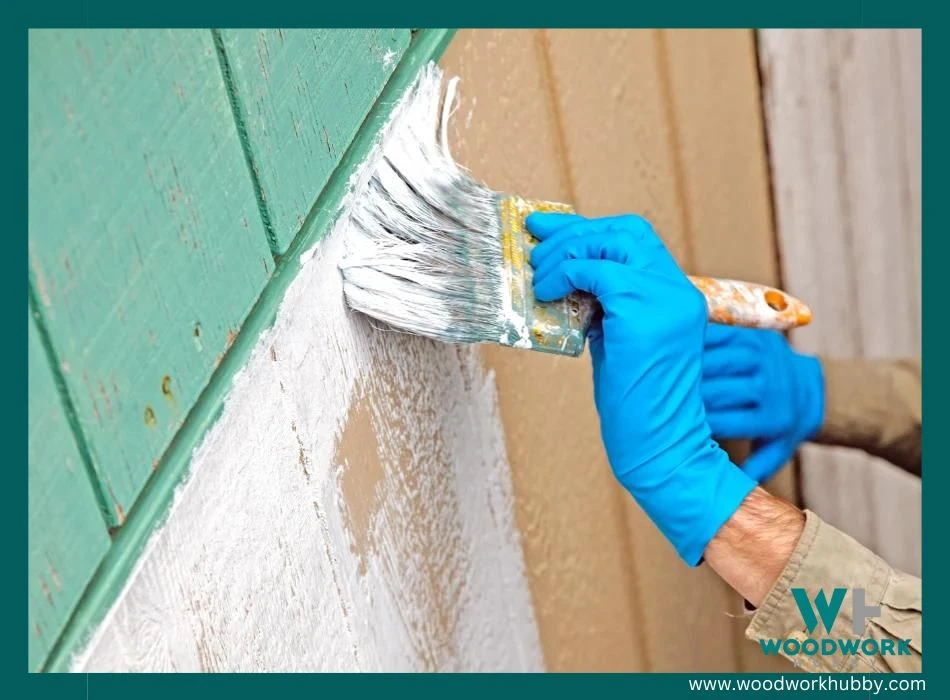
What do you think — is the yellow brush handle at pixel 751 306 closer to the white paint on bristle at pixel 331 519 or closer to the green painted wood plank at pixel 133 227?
the white paint on bristle at pixel 331 519

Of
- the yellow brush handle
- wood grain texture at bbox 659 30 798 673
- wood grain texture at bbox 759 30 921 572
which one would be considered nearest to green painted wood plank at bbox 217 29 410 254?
the yellow brush handle

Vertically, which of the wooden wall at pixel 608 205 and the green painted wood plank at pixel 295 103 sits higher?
the green painted wood plank at pixel 295 103

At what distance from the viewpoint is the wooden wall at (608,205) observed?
118cm

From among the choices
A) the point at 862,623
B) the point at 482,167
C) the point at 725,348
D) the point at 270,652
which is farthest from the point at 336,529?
the point at 725,348

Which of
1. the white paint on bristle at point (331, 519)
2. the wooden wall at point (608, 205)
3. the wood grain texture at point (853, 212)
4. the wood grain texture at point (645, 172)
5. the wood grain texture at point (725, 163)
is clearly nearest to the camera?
the white paint on bristle at point (331, 519)

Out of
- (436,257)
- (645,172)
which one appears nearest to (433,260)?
(436,257)

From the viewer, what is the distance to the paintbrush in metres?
0.88

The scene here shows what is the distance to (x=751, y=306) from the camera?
102 centimetres

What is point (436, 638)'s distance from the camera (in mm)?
1071

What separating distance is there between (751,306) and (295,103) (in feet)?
1.53

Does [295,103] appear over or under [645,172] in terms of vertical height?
over

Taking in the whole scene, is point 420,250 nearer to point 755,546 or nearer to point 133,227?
point 133,227

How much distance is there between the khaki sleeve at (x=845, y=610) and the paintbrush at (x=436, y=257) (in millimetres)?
305

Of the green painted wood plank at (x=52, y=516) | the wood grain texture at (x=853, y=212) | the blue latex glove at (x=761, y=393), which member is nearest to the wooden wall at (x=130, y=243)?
the green painted wood plank at (x=52, y=516)
